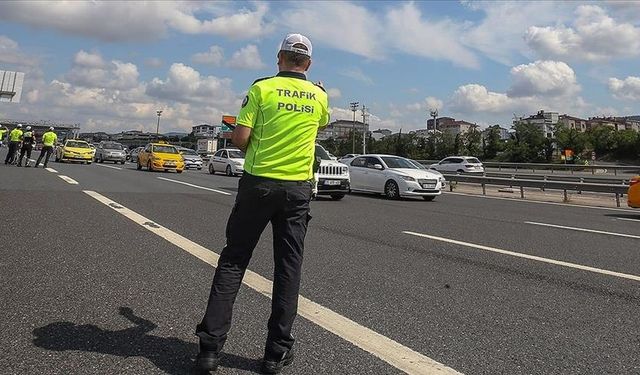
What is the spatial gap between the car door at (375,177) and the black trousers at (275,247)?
14544 millimetres

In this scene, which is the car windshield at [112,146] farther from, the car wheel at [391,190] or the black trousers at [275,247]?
the black trousers at [275,247]

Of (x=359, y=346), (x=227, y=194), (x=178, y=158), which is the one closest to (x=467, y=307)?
(x=359, y=346)

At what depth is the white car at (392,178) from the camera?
16844 millimetres

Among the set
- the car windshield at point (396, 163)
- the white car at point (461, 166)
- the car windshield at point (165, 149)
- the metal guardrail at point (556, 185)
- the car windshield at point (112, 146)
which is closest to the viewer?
the metal guardrail at point (556, 185)

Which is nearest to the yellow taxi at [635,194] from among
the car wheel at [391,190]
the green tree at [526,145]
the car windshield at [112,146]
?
the car wheel at [391,190]

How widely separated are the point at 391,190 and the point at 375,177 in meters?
0.87

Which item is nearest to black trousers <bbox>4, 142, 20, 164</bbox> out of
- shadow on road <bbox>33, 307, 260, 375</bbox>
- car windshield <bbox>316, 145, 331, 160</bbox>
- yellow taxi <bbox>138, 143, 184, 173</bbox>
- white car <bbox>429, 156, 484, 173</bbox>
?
yellow taxi <bbox>138, 143, 184, 173</bbox>

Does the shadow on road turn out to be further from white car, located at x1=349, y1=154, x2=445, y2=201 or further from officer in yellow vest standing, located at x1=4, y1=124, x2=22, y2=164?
officer in yellow vest standing, located at x1=4, y1=124, x2=22, y2=164

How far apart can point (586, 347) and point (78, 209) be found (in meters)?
9.49

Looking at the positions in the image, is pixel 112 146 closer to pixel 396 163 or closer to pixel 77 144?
pixel 77 144

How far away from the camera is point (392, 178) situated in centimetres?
1730

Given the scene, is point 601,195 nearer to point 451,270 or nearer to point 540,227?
point 540,227

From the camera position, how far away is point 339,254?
6867 millimetres

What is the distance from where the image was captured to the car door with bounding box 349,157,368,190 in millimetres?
18509
